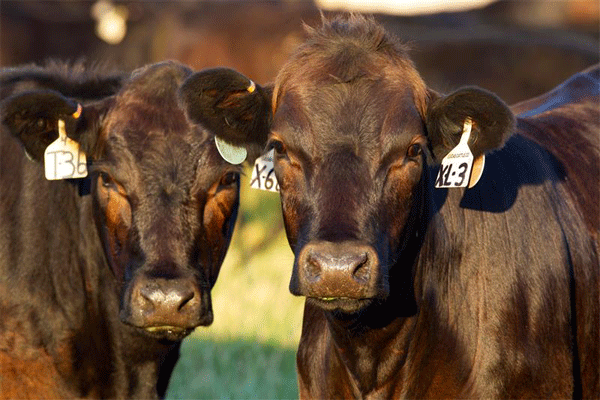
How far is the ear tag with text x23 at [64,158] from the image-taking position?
6.17 meters

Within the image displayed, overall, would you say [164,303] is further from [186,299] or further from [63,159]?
[63,159]

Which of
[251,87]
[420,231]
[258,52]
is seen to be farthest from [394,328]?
[258,52]

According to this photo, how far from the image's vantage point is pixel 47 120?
6246 mm

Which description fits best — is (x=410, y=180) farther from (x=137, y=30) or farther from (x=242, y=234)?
(x=137, y=30)

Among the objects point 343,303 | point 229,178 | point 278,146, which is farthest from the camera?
point 229,178

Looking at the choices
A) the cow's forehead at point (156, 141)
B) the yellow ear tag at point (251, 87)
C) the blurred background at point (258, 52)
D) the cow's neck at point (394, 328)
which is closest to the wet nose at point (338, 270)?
the cow's neck at point (394, 328)

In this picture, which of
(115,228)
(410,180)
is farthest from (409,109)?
(115,228)

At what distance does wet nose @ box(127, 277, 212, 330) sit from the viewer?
5.64 metres

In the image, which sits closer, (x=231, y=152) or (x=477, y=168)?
(x=477, y=168)

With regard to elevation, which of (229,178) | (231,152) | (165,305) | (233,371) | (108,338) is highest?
(231,152)

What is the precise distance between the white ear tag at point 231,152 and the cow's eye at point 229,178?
0.86 feet

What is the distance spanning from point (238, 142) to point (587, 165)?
1.81 meters

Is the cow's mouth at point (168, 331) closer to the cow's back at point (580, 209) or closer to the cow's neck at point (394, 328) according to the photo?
the cow's neck at point (394, 328)

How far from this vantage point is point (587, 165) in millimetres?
6184
